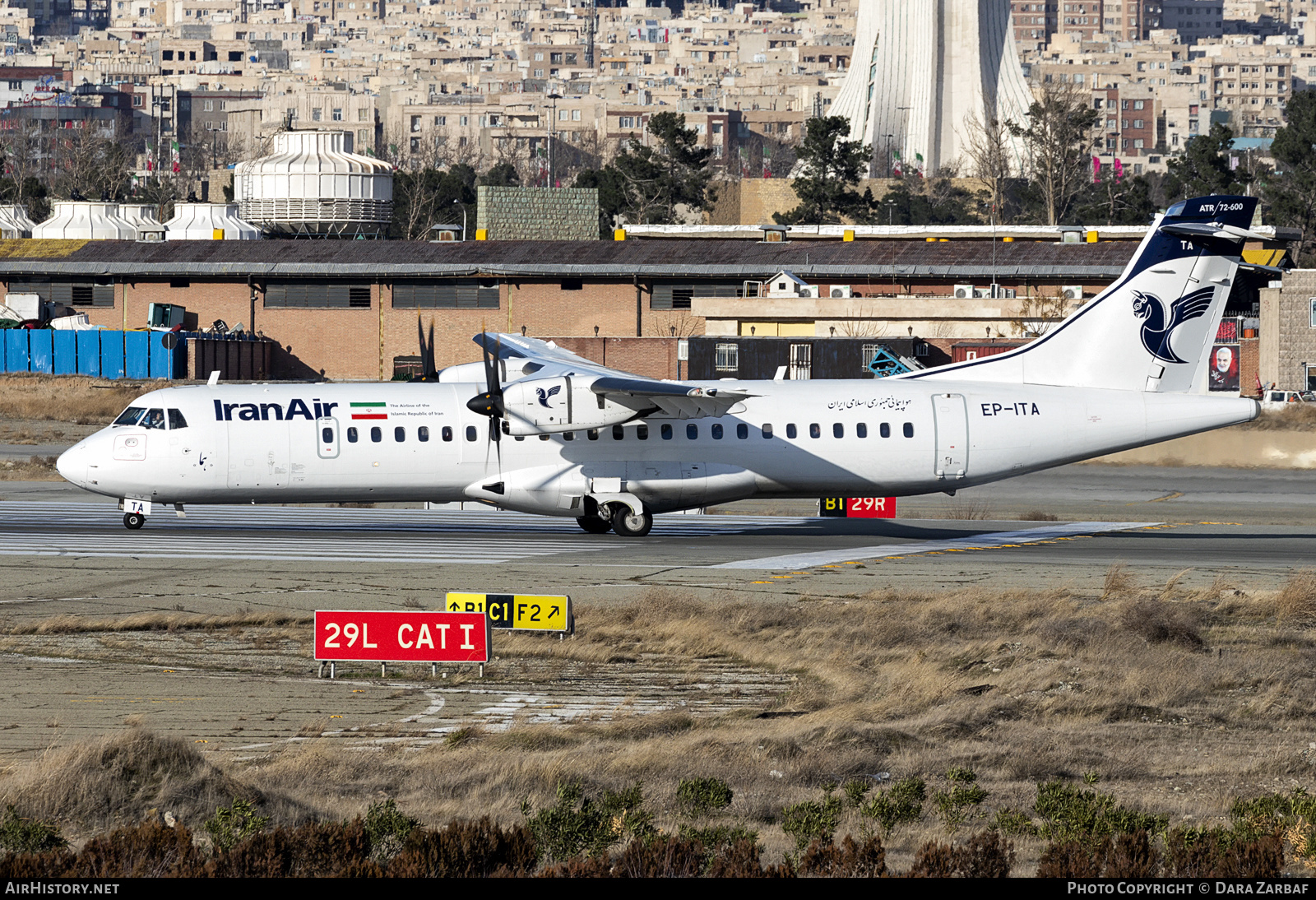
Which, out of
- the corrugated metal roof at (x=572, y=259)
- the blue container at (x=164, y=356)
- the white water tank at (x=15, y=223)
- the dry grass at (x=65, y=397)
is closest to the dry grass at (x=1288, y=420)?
the corrugated metal roof at (x=572, y=259)

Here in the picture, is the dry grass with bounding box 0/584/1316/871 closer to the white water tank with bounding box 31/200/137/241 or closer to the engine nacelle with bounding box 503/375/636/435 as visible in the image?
the engine nacelle with bounding box 503/375/636/435

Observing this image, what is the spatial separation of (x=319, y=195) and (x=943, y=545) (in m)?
82.5

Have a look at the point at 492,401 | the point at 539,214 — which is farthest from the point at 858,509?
the point at 539,214

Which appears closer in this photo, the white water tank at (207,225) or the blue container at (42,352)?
the blue container at (42,352)

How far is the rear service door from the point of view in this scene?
35.3 meters

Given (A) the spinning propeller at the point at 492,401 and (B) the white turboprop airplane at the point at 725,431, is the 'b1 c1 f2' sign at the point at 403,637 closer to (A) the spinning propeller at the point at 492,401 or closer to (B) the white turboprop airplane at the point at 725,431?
(A) the spinning propeller at the point at 492,401

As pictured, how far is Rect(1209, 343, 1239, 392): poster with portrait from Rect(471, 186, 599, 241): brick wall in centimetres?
4349

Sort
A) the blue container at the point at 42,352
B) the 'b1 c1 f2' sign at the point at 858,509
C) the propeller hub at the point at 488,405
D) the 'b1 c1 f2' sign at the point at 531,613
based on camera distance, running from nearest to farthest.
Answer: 1. the 'b1 c1 f2' sign at the point at 531,613
2. the propeller hub at the point at 488,405
3. the 'b1 c1 f2' sign at the point at 858,509
4. the blue container at the point at 42,352

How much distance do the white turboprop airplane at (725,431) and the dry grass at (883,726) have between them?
Answer: 7.62 m

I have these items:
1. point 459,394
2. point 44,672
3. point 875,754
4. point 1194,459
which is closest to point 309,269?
point 1194,459

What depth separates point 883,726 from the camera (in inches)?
755

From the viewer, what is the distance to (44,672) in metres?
21.6

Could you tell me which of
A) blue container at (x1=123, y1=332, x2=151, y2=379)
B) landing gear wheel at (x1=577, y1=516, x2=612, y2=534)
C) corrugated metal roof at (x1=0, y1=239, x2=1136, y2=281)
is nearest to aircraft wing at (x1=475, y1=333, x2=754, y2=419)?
landing gear wheel at (x1=577, y1=516, x2=612, y2=534)

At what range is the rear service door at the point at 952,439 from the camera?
3534cm
